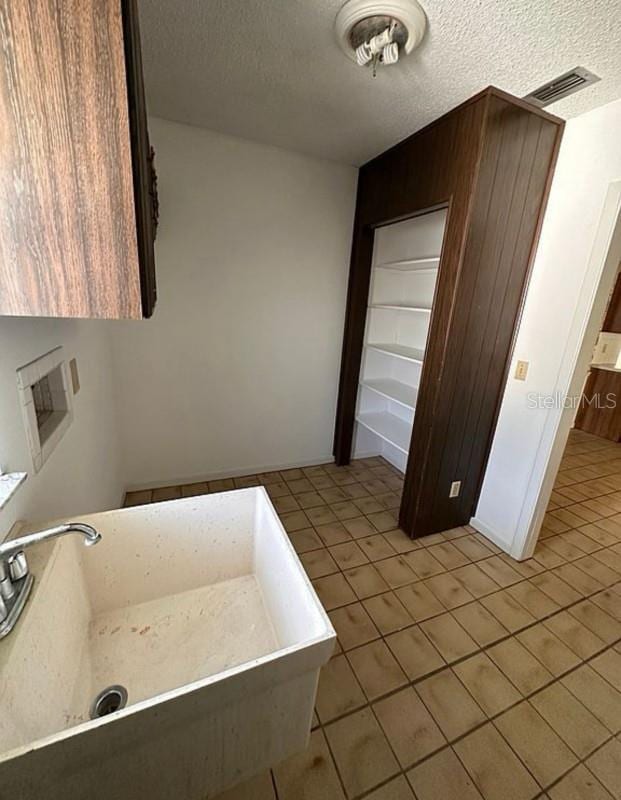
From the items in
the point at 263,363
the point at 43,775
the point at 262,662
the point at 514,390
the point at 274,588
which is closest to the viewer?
the point at 43,775

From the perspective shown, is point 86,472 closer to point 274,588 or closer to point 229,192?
point 274,588

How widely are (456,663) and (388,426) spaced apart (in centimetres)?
170

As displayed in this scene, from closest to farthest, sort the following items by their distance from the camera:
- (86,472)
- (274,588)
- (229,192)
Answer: (274,588)
(86,472)
(229,192)

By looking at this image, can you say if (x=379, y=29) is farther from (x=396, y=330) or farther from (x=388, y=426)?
(x=388, y=426)

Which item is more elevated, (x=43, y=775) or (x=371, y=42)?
(x=371, y=42)

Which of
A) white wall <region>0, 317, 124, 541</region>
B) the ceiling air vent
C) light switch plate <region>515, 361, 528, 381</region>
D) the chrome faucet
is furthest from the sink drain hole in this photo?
the ceiling air vent

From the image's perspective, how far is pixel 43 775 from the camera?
0.48 meters

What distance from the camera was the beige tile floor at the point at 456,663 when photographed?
1.09 metres

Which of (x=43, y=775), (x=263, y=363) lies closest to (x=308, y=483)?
(x=263, y=363)

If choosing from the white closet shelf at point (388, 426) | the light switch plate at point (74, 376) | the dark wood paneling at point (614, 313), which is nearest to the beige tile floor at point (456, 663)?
the white closet shelf at point (388, 426)

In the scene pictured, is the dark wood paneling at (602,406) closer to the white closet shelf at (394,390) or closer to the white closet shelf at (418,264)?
the white closet shelf at (394,390)

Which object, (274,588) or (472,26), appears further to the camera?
(472,26)

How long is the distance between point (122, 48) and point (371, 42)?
3.68ft

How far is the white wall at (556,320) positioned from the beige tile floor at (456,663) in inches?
15.0
